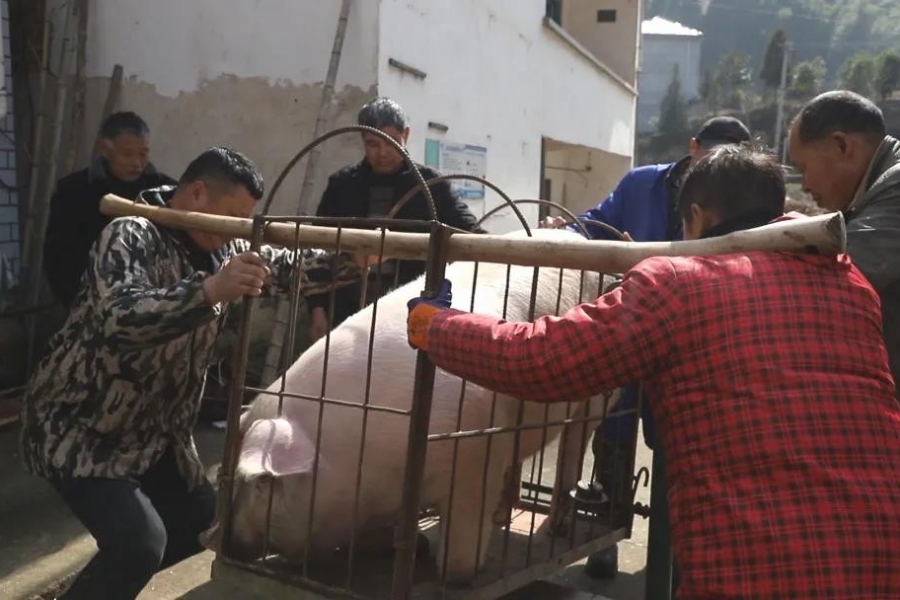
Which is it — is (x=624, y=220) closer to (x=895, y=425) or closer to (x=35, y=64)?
(x=895, y=425)

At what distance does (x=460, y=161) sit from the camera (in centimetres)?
675

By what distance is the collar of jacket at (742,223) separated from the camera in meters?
1.74

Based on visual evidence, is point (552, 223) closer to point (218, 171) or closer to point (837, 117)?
point (837, 117)

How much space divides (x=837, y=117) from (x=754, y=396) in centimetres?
133

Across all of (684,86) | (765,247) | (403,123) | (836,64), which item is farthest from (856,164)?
(836,64)

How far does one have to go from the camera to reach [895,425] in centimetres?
154

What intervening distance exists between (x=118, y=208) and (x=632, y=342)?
1553mm

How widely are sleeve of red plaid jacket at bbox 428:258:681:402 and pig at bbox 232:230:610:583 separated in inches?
21.6

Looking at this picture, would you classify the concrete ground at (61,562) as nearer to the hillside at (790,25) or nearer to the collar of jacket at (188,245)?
the collar of jacket at (188,245)

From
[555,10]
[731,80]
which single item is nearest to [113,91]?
[555,10]

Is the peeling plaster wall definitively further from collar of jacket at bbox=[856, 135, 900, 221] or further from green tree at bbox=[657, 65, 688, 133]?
green tree at bbox=[657, 65, 688, 133]

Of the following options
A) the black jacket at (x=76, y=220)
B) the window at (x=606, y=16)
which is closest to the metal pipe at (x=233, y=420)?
the black jacket at (x=76, y=220)

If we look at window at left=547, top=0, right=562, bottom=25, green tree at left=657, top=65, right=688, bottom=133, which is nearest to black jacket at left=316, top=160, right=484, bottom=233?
window at left=547, top=0, right=562, bottom=25

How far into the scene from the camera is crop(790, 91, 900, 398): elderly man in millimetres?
2398
